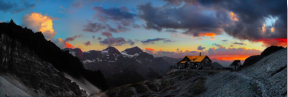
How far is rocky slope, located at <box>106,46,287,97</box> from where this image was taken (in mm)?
33438

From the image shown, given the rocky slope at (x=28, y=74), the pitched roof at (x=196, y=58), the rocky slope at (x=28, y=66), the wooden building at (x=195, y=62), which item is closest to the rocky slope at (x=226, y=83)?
the wooden building at (x=195, y=62)

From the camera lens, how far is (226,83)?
4906cm

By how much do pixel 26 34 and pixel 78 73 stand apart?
37.3 meters

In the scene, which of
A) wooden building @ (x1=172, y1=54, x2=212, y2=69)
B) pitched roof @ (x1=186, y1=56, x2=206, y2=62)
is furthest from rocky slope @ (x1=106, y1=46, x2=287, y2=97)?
pitched roof @ (x1=186, y1=56, x2=206, y2=62)

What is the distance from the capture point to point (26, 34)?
3772 inches

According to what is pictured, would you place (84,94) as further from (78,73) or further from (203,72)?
(203,72)

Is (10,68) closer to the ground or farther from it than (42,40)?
closer to the ground

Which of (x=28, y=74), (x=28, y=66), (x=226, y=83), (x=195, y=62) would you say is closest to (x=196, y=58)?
(x=195, y=62)

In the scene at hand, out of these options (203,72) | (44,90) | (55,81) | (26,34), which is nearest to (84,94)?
(55,81)

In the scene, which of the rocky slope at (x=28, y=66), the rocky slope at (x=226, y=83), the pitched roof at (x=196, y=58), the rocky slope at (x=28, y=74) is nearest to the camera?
the rocky slope at (x=226, y=83)

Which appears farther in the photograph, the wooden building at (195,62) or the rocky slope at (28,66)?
the wooden building at (195,62)

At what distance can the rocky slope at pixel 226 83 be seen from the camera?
33.4 metres

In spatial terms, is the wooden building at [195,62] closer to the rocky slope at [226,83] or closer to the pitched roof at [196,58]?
the pitched roof at [196,58]

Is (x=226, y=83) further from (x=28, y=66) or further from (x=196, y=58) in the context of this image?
(x=28, y=66)
